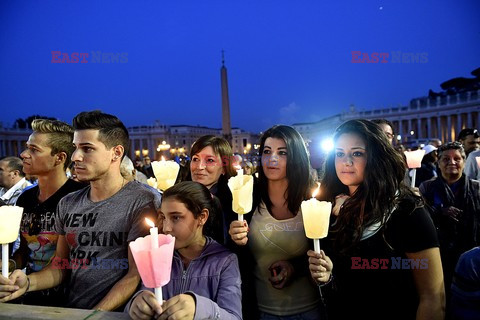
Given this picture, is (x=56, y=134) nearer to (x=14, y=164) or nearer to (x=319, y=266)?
(x=319, y=266)

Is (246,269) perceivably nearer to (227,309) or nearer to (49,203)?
(227,309)

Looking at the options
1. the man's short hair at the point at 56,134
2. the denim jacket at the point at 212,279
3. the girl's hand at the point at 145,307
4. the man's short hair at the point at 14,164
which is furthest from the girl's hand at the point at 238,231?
the man's short hair at the point at 14,164

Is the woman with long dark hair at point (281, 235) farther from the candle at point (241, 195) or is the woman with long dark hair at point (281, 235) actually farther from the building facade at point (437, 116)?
the building facade at point (437, 116)

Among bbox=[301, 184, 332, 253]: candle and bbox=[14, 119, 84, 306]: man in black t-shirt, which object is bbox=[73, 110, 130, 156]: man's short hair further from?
bbox=[301, 184, 332, 253]: candle

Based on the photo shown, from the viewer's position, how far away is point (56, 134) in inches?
128

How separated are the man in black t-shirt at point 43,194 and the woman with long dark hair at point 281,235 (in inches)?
59.7

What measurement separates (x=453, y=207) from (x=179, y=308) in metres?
4.23

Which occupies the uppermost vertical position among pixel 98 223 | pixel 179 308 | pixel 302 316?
pixel 98 223

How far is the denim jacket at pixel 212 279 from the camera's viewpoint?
2.07m

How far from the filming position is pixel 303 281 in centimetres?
264

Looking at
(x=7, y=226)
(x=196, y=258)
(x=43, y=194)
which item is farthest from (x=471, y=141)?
(x=7, y=226)

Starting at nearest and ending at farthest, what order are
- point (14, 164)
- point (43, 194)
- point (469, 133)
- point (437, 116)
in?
point (43, 194), point (14, 164), point (469, 133), point (437, 116)

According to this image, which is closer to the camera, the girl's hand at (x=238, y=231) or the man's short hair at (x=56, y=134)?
the girl's hand at (x=238, y=231)

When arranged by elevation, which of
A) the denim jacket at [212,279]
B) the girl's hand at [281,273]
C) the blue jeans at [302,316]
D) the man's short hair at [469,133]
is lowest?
the blue jeans at [302,316]
